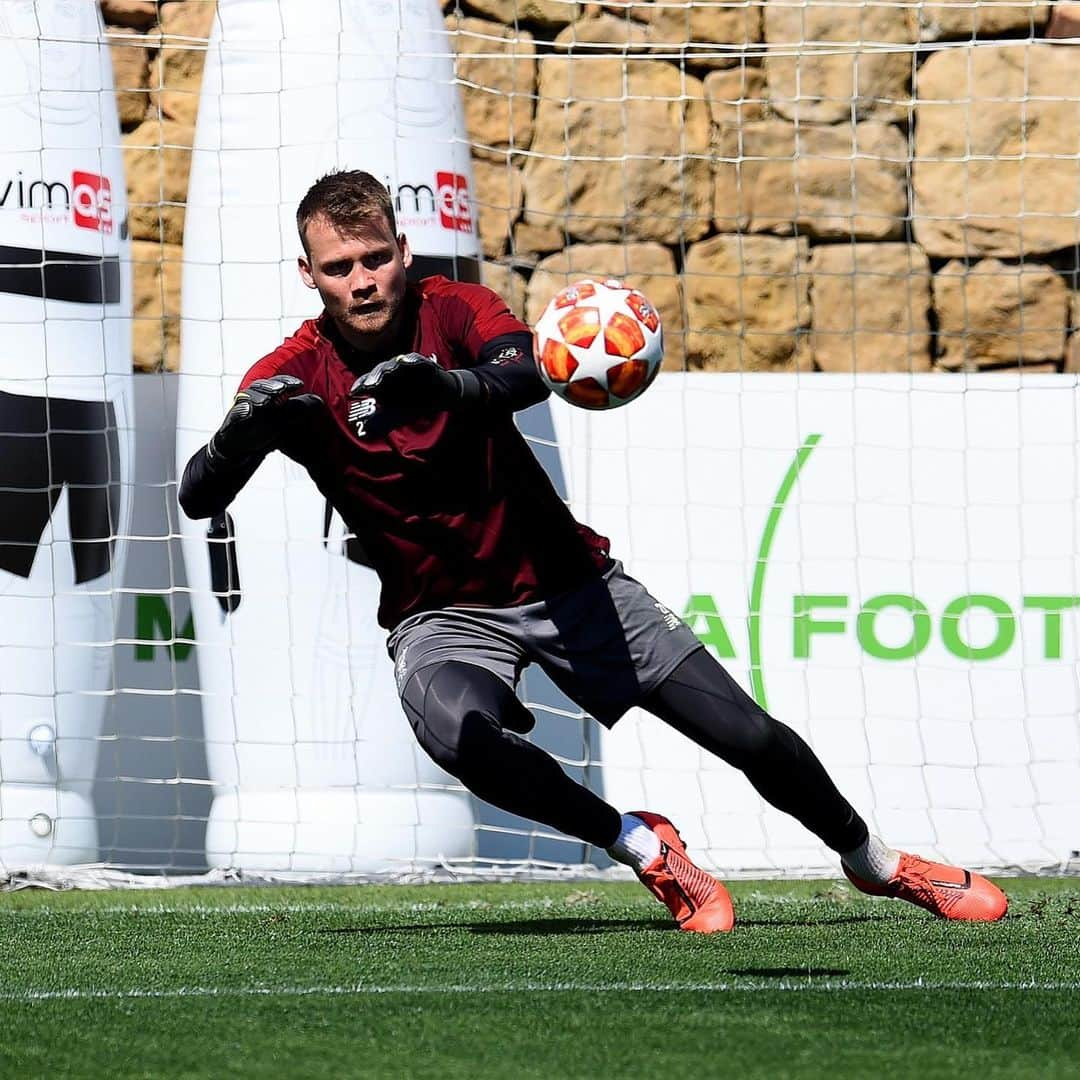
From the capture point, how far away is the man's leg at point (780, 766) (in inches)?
158

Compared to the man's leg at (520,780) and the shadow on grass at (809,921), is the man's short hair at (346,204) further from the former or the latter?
the shadow on grass at (809,921)

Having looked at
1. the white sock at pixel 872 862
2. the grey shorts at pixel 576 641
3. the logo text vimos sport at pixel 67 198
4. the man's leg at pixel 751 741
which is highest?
the logo text vimos sport at pixel 67 198

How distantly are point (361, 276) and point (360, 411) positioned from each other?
0.92 ft

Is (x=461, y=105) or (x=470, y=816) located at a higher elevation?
(x=461, y=105)

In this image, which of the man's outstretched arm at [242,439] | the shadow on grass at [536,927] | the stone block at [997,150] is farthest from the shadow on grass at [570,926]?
the stone block at [997,150]

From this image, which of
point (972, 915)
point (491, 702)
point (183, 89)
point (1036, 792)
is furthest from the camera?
point (183, 89)

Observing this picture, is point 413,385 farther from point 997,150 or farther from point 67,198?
point 997,150

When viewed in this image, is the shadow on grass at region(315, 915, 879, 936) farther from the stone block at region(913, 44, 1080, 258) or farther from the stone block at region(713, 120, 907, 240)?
the stone block at region(913, 44, 1080, 258)

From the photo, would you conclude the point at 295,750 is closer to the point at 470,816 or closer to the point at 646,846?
the point at 470,816

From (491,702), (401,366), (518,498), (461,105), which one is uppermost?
(461,105)

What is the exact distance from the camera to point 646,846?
4055mm

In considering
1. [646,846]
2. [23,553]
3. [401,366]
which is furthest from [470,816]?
[401,366]

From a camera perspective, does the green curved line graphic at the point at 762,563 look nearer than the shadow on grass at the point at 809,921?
No

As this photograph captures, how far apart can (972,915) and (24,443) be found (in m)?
3.46
